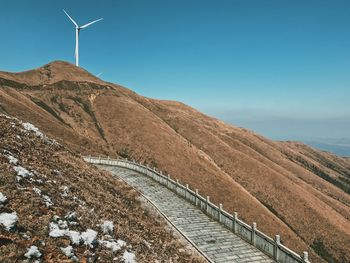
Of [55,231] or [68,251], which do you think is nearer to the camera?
[68,251]

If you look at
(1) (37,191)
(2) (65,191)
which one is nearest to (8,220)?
(1) (37,191)

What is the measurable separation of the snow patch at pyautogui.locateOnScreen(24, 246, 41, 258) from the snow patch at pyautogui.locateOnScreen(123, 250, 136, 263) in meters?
3.63

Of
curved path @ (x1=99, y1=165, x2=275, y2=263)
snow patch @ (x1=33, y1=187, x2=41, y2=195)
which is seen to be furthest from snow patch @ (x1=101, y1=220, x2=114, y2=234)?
curved path @ (x1=99, y1=165, x2=275, y2=263)

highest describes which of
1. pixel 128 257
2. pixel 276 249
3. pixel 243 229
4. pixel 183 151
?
pixel 183 151

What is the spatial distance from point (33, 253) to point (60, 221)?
9.12 feet

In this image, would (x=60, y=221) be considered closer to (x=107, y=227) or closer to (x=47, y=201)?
(x=47, y=201)

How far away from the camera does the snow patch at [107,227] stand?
15078 mm

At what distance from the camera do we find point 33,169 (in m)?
18.0

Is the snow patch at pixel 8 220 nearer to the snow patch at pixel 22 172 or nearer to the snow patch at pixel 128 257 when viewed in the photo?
the snow patch at pixel 22 172

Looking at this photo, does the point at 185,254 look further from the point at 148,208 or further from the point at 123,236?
the point at 148,208

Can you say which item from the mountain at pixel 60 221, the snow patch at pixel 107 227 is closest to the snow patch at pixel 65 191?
the mountain at pixel 60 221

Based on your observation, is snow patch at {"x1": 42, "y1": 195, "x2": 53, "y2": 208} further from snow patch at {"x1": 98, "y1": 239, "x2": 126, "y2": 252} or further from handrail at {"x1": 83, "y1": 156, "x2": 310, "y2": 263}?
handrail at {"x1": 83, "y1": 156, "x2": 310, "y2": 263}

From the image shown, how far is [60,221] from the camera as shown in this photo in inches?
525

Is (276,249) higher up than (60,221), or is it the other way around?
(60,221)
